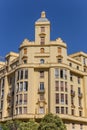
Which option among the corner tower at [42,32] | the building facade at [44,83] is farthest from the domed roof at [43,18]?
the corner tower at [42,32]

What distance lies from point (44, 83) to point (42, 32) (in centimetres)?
1408

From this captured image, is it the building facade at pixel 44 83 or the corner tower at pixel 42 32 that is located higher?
the corner tower at pixel 42 32

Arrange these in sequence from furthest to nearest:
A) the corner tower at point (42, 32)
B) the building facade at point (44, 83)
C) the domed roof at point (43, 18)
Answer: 1. the domed roof at point (43, 18)
2. the corner tower at point (42, 32)
3. the building facade at point (44, 83)

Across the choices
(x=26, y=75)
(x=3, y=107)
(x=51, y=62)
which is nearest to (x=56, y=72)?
(x=51, y=62)

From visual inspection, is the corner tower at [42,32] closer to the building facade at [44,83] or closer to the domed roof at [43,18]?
the building facade at [44,83]

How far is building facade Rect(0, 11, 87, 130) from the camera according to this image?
66375 millimetres

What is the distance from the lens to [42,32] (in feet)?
242

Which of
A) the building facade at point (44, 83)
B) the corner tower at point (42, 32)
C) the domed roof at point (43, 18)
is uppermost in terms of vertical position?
the domed roof at point (43, 18)

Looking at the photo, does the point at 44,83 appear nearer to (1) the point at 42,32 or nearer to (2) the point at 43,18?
(1) the point at 42,32

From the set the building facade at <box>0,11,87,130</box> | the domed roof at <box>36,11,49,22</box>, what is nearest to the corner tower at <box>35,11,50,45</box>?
the building facade at <box>0,11,87,130</box>

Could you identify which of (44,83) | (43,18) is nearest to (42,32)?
(43,18)

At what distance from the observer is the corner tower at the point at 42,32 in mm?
73000

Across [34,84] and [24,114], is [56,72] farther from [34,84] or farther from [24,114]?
[24,114]

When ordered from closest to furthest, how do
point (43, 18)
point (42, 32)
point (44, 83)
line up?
1. point (44, 83)
2. point (42, 32)
3. point (43, 18)
